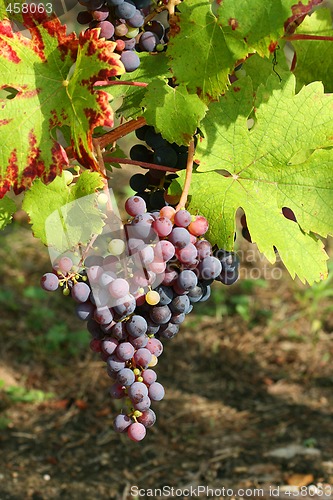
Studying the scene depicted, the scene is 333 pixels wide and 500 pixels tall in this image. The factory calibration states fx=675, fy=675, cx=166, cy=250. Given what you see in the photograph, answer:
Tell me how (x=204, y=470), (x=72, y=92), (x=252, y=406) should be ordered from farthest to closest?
(x=252, y=406)
(x=204, y=470)
(x=72, y=92)

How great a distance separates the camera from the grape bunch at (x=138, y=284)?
920 mm

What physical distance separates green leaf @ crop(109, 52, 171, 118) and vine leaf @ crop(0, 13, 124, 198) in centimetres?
10

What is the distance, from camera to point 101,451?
242cm

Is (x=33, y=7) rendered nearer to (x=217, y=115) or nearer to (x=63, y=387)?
(x=217, y=115)

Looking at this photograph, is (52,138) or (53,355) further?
(53,355)

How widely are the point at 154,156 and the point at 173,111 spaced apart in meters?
0.16

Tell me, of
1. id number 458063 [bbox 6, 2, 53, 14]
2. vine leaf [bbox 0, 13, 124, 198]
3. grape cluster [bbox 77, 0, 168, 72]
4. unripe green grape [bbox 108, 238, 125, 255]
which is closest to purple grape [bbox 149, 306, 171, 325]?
unripe green grape [bbox 108, 238, 125, 255]

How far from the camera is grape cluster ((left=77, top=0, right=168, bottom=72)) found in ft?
3.01

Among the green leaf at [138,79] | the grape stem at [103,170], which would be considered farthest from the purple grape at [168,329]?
the green leaf at [138,79]

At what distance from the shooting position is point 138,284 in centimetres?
93

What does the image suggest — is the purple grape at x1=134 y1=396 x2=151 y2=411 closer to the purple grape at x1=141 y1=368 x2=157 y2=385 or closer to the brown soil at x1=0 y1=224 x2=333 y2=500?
the purple grape at x1=141 y1=368 x2=157 y2=385

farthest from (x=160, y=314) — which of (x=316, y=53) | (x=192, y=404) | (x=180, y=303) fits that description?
(x=192, y=404)

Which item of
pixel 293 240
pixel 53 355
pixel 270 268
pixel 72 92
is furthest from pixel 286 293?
pixel 72 92

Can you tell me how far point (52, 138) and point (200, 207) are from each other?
234mm
